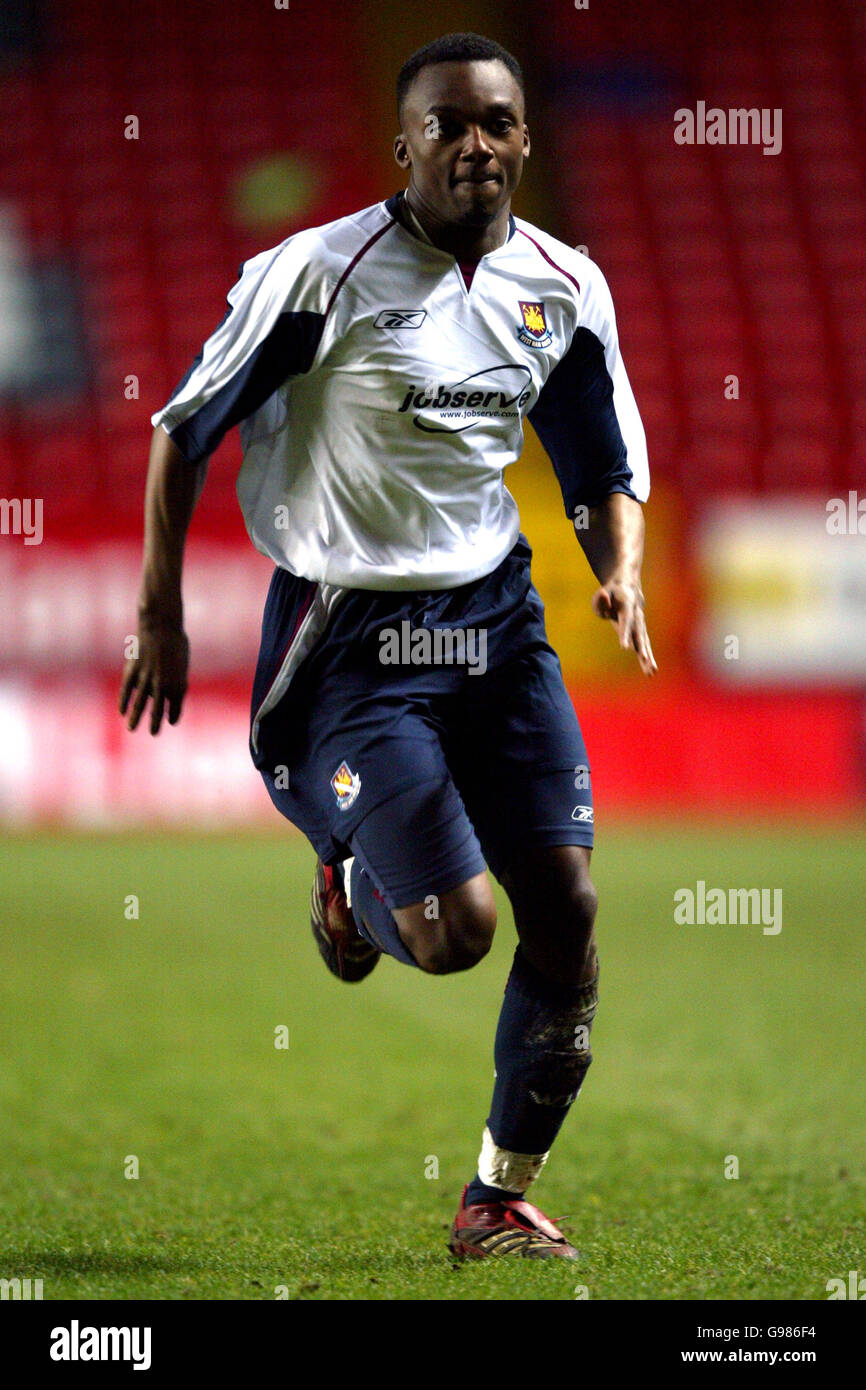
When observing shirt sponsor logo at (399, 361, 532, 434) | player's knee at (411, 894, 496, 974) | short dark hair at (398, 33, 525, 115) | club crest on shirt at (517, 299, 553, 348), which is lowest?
player's knee at (411, 894, 496, 974)

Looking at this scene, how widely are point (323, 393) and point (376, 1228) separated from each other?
71.0 inches

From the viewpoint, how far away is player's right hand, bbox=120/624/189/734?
3447mm

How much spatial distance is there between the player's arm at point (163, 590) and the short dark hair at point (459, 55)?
83 centimetres

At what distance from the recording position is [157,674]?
3.45 metres

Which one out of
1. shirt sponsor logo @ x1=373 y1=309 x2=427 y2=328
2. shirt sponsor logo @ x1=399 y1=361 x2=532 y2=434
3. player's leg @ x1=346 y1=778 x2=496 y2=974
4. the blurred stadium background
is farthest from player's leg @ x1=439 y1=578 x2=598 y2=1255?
the blurred stadium background

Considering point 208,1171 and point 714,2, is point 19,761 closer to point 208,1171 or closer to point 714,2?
point 208,1171

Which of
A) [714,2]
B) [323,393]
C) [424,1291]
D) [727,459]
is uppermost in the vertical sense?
[714,2]

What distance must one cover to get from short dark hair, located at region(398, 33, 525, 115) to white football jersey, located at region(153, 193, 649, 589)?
0.25 meters

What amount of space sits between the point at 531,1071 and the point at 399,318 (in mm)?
1512

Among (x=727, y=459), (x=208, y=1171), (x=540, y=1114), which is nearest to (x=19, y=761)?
(x=727, y=459)

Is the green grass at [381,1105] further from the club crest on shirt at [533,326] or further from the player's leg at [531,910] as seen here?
the club crest on shirt at [533,326]

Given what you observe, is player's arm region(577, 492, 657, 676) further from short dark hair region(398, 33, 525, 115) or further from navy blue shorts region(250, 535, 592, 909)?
short dark hair region(398, 33, 525, 115)

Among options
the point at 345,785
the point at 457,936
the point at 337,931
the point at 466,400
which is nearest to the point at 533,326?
the point at 466,400

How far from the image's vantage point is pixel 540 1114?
11.9 ft
